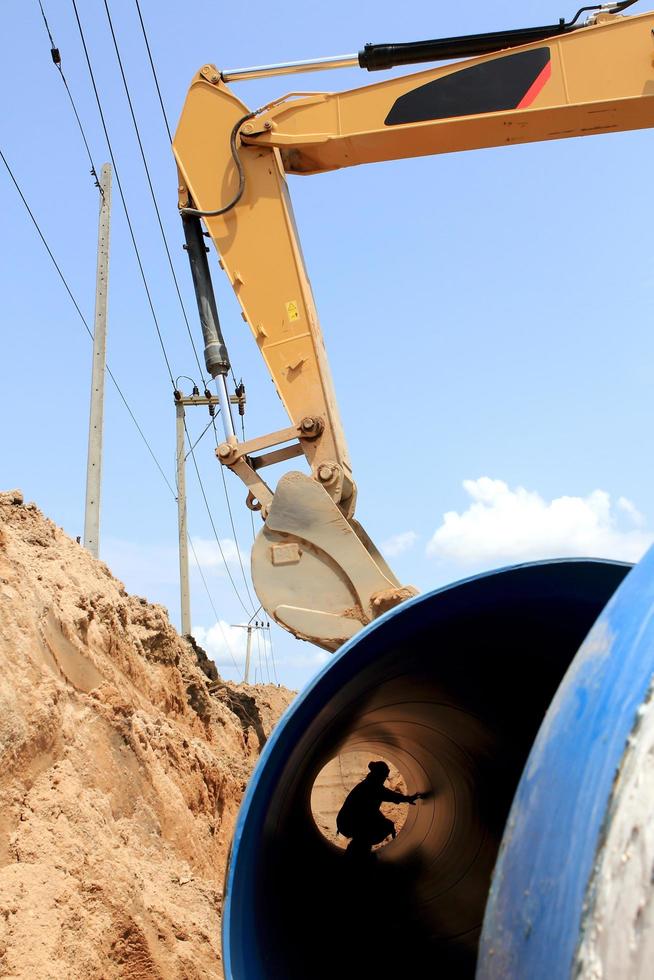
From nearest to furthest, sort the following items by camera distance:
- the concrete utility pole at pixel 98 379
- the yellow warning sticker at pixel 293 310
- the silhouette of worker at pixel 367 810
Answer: the silhouette of worker at pixel 367 810 → the yellow warning sticker at pixel 293 310 → the concrete utility pole at pixel 98 379

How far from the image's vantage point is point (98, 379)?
1274 centimetres

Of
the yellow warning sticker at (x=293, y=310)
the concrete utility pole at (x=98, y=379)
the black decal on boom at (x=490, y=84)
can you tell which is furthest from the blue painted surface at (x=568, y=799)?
the concrete utility pole at (x=98, y=379)

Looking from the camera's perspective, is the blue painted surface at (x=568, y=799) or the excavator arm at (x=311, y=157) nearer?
the blue painted surface at (x=568, y=799)

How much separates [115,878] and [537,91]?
618 centimetres

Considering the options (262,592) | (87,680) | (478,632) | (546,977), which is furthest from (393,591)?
(546,977)

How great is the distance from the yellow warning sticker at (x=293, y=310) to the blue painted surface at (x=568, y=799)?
5497 millimetres

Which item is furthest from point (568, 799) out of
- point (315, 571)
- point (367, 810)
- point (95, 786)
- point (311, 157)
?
point (311, 157)

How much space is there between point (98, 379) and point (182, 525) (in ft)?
28.9

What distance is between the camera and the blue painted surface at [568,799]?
1.43m

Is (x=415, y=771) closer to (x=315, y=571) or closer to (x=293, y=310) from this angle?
(x=315, y=571)

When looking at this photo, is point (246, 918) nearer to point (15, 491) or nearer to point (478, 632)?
point (478, 632)

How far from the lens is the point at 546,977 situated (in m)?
1.43

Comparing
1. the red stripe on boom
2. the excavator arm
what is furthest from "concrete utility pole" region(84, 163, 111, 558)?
the red stripe on boom

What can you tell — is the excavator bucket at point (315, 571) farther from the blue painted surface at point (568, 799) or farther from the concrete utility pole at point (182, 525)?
the concrete utility pole at point (182, 525)
